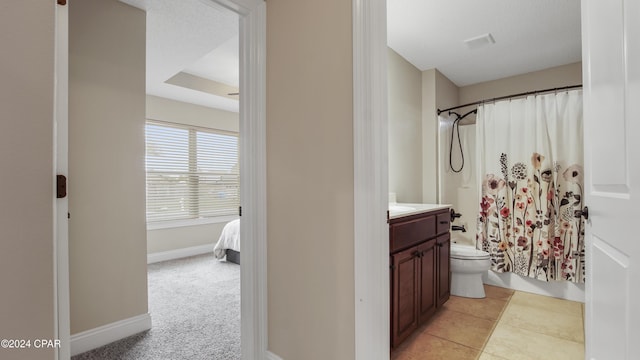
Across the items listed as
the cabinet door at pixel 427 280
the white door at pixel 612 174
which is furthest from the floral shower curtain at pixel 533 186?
the white door at pixel 612 174

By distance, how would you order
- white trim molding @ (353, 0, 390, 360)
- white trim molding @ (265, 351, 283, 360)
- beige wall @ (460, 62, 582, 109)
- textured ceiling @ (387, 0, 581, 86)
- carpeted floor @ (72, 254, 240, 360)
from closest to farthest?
1. white trim molding @ (353, 0, 390, 360)
2. white trim molding @ (265, 351, 283, 360)
3. carpeted floor @ (72, 254, 240, 360)
4. textured ceiling @ (387, 0, 581, 86)
5. beige wall @ (460, 62, 582, 109)

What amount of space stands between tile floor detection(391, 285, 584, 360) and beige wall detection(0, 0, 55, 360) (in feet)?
6.17

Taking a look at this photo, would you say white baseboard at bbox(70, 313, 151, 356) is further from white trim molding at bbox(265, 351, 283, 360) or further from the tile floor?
the tile floor

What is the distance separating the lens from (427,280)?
2123 mm

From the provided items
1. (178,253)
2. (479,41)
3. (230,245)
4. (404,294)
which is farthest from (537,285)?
(178,253)

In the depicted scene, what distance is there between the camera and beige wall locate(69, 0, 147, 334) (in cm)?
190

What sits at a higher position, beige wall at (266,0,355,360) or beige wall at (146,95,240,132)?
beige wall at (146,95,240,132)

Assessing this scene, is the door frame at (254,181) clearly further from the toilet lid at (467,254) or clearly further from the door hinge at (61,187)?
the toilet lid at (467,254)

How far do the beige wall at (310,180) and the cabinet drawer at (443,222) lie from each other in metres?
1.32

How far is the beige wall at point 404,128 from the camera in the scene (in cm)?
289

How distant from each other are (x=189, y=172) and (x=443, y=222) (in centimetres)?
384

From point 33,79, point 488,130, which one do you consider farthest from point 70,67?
point 488,130

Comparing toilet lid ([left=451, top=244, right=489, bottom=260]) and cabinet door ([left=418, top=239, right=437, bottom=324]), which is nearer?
cabinet door ([left=418, top=239, right=437, bottom=324])

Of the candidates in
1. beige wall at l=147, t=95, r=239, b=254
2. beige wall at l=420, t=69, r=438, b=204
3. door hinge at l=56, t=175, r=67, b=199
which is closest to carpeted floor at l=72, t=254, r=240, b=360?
beige wall at l=147, t=95, r=239, b=254
